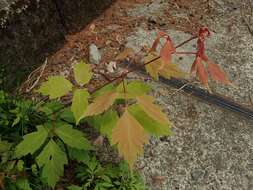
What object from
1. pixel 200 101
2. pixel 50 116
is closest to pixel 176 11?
pixel 200 101

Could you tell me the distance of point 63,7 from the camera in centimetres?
279

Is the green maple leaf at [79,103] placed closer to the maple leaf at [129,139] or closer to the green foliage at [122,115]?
the green foliage at [122,115]

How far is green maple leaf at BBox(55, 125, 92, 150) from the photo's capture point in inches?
86.2

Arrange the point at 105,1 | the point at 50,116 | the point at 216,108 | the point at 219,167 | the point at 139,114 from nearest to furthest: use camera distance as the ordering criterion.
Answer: the point at 139,114 → the point at 50,116 → the point at 219,167 → the point at 216,108 → the point at 105,1

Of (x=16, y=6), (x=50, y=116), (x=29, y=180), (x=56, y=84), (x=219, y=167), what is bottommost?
(x=219, y=167)

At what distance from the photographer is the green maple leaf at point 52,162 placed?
212 cm

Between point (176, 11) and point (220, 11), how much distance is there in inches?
12.1

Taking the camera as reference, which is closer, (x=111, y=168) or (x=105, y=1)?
(x=111, y=168)

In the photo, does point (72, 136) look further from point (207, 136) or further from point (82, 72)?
point (207, 136)

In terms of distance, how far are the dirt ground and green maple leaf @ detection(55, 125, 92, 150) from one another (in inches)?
14.6

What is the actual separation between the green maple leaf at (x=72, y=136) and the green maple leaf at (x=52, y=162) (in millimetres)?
65

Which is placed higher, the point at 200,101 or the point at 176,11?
the point at 176,11

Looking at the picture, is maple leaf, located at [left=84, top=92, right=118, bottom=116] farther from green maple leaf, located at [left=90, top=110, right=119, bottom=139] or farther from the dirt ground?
the dirt ground

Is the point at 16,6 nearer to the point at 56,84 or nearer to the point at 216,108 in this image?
the point at 56,84
